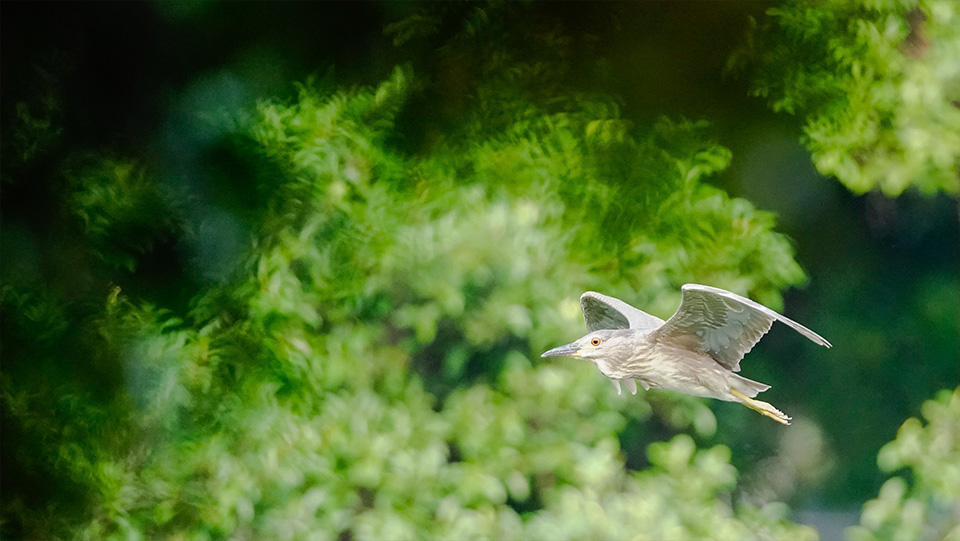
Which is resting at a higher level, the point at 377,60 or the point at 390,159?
the point at 377,60

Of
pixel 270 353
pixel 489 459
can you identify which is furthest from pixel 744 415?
pixel 270 353

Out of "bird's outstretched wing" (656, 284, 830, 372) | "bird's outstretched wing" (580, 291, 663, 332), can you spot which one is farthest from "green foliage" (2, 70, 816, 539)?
"bird's outstretched wing" (656, 284, 830, 372)

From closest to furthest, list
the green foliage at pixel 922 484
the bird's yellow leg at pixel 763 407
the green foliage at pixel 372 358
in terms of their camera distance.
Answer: the bird's yellow leg at pixel 763 407 → the green foliage at pixel 922 484 → the green foliage at pixel 372 358

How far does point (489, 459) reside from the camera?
1.50m

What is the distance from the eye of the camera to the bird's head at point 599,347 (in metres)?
0.62

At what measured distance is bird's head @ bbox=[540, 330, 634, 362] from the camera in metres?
0.62

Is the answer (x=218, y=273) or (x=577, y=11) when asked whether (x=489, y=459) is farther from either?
(x=577, y=11)

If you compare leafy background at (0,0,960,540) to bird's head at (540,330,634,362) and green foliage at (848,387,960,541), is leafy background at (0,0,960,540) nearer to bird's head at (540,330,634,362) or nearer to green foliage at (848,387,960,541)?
green foliage at (848,387,960,541)

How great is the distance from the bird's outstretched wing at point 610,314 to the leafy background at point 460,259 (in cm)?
63

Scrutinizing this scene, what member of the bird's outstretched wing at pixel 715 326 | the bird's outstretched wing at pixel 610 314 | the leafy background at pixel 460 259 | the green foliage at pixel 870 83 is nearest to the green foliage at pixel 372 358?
the leafy background at pixel 460 259

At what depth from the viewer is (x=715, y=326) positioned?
0.63 metres

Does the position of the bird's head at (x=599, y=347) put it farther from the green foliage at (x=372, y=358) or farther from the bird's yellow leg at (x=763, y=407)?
the green foliage at (x=372, y=358)

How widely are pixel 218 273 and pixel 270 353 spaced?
0.17 meters

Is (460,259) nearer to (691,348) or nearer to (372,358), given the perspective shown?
(372,358)
